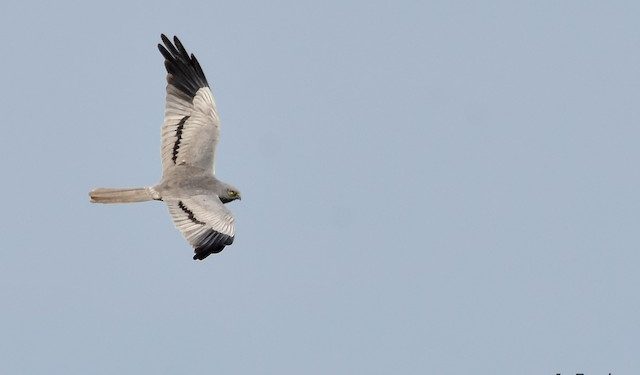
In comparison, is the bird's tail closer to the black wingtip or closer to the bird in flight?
the bird in flight

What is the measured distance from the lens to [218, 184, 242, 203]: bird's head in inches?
874

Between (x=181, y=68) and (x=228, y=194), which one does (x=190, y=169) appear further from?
(x=181, y=68)

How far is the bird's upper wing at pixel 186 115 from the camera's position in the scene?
2266cm

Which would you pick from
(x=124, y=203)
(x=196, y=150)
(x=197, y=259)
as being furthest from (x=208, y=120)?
(x=197, y=259)

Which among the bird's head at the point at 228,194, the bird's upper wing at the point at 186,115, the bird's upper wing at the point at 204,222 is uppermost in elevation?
the bird's upper wing at the point at 186,115

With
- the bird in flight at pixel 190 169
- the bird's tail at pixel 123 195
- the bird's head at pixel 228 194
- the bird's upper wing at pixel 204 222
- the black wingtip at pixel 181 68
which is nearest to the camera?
the bird's upper wing at pixel 204 222

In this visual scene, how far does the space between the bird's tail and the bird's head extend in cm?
118

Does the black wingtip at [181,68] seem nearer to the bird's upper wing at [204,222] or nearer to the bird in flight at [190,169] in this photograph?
the bird in flight at [190,169]

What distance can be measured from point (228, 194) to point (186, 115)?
1870 mm

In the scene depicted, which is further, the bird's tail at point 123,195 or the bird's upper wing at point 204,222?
the bird's tail at point 123,195

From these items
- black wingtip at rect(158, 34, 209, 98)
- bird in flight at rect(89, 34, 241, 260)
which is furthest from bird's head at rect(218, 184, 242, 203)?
black wingtip at rect(158, 34, 209, 98)

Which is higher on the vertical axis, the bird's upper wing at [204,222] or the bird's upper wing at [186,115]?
the bird's upper wing at [186,115]

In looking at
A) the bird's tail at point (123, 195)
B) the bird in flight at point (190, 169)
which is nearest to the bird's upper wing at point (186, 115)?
the bird in flight at point (190, 169)

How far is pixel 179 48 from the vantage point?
76.5 ft
